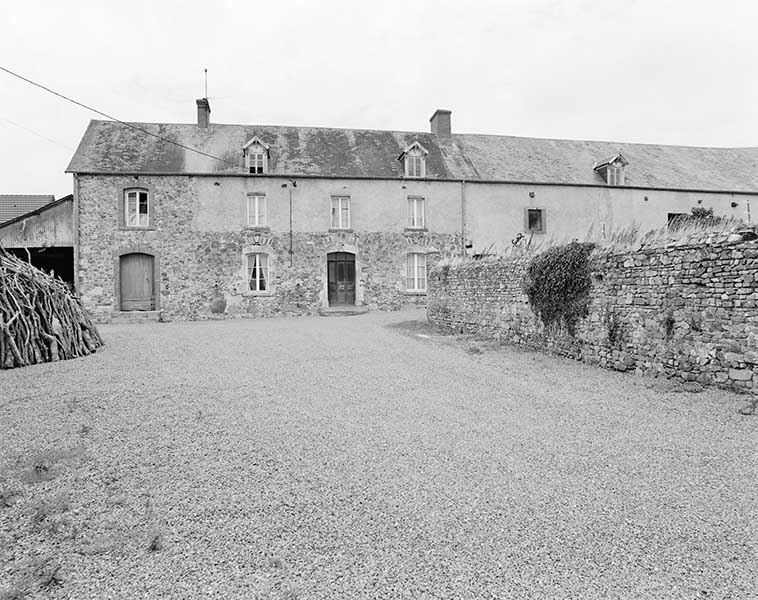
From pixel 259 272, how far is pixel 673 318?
15660 mm

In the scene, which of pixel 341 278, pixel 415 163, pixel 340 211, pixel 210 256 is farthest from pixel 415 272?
pixel 210 256

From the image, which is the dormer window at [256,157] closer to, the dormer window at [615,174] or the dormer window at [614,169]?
the dormer window at [614,169]

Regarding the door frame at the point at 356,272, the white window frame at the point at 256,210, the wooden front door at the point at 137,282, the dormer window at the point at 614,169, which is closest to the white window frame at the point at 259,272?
the white window frame at the point at 256,210

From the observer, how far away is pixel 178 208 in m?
19.4

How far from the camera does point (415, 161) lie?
2122 cm

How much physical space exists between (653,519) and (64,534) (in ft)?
10.7

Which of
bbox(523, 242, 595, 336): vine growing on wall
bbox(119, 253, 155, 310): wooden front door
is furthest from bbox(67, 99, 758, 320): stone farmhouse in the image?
bbox(523, 242, 595, 336): vine growing on wall

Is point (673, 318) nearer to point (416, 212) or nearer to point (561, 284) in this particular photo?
point (561, 284)

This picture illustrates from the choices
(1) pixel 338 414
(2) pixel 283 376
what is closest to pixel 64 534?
(1) pixel 338 414

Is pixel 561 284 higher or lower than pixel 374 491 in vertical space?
higher

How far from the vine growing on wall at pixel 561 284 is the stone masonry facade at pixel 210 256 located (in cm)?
1076

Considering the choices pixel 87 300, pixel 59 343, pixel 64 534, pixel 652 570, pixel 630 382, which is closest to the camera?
pixel 652 570

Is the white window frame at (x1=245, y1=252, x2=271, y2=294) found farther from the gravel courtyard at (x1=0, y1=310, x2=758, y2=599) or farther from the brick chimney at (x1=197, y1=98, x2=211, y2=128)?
the gravel courtyard at (x1=0, y1=310, x2=758, y2=599)

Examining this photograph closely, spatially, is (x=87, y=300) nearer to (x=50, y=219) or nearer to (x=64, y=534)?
(x=50, y=219)
